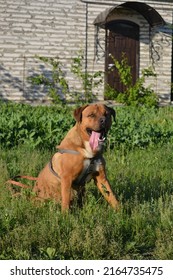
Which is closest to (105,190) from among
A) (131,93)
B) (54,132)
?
(54,132)

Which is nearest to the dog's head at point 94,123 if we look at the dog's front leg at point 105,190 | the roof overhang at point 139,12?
the dog's front leg at point 105,190

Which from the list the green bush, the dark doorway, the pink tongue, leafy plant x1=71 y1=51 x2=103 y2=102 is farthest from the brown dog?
the dark doorway

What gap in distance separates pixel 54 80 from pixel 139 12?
13.0ft

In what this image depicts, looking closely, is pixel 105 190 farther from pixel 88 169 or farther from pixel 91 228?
pixel 91 228

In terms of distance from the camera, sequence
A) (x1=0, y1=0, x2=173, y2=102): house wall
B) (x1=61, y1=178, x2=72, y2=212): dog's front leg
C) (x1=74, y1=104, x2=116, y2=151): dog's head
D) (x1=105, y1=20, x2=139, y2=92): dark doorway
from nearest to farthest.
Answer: (x1=74, y1=104, x2=116, y2=151): dog's head, (x1=61, y1=178, x2=72, y2=212): dog's front leg, (x1=0, y1=0, x2=173, y2=102): house wall, (x1=105, y1=20, x2=139, y2=92): dark doorway

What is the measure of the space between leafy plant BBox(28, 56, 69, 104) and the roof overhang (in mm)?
1940

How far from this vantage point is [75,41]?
1752cm

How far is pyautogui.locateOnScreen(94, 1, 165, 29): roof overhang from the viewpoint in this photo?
16.9 meters

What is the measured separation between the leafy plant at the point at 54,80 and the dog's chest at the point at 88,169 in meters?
11.1

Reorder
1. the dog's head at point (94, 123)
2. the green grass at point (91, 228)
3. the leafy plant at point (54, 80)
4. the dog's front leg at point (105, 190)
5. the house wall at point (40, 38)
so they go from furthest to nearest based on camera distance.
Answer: the house wall at point (40, 38) < the leafy plant at point (54, 80) < the dog's front leg at point (105, 190) < the dog's head at point (94, 123) < the green grass at point (91, 228)

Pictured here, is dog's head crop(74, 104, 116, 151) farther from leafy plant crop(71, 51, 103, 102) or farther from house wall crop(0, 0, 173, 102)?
house wall crop(0, 0, 173, 102)

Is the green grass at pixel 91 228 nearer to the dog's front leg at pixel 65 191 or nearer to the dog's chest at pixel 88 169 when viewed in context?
the dog's front leg at pixel 65 191

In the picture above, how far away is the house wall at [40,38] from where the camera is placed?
16859 millimetres

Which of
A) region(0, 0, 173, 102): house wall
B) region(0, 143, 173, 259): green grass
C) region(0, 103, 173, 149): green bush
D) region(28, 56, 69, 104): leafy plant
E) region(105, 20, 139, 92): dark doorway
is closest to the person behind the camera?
region(0, 143, 173, 259): green grass
